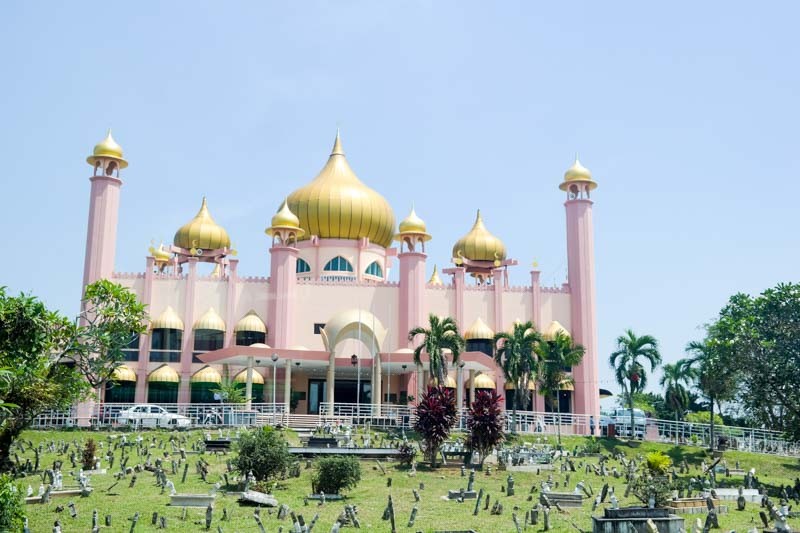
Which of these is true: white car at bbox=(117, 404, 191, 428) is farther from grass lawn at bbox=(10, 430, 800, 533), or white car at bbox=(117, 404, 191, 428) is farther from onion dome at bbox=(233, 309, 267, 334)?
onion dome at bbox=(233, 309, 267, 334)

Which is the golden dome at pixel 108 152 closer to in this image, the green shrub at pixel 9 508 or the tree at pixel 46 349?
the tree at pixel 46 349

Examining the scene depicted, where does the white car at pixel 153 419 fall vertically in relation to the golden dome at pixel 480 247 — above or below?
below

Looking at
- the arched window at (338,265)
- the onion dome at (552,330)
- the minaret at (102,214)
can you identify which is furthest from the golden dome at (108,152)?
the onion dome at (552,330)

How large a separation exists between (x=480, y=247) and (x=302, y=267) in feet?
36.7

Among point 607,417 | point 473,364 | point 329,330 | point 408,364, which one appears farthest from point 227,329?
point 607,417

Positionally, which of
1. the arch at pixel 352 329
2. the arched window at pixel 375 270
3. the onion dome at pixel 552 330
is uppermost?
the arched window at pixel 375 270

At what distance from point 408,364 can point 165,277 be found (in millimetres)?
14935

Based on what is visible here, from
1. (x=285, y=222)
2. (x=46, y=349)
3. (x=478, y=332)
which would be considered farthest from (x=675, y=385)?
(x=46, y=349)

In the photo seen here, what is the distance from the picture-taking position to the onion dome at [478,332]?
1932 inches

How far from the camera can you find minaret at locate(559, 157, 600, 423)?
1924 inches

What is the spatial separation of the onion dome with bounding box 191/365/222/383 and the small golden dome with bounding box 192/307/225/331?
222 cm

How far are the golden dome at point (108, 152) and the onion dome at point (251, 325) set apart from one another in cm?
1129

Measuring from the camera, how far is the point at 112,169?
49.7 metres

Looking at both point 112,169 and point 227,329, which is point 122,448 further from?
point 112,169
